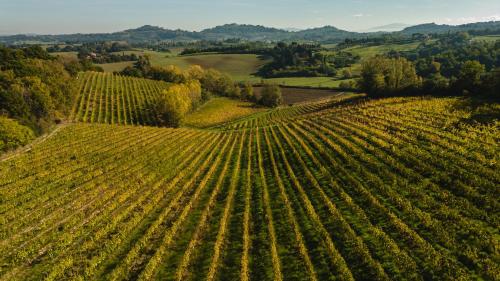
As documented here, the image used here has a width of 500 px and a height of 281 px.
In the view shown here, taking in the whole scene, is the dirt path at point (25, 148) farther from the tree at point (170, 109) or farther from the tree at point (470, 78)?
the tree at point (470, 78)

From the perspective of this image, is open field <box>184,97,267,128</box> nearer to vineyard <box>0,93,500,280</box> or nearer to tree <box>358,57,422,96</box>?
tree <box>358,57,422,96</box>

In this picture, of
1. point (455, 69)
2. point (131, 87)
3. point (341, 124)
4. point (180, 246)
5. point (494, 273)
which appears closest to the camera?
point (494, 273)

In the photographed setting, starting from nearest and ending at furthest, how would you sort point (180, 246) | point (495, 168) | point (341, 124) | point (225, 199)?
1. point (180, 246)
2. point (495, 168)
3. point (225, 199)
4. point (341, 124)

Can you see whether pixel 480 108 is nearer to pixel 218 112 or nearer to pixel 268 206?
pixel 268 206

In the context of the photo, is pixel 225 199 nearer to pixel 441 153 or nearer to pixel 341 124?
pixel 441 153

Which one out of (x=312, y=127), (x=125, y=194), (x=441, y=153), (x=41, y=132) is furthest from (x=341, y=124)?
(x=41, y=132)

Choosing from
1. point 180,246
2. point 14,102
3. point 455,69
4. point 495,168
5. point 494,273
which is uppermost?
point 455,69

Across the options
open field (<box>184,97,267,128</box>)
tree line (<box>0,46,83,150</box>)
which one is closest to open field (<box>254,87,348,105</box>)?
open field (<box>184,97,267,128</box>)

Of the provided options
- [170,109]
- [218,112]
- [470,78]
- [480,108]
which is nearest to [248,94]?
[218,112]
